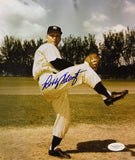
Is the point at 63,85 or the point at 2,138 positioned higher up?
the point at 63,85

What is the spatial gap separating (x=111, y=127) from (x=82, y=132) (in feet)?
2.39

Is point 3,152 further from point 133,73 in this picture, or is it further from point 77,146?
point 133,73

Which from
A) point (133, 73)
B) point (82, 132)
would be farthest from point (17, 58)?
point (82, 132)

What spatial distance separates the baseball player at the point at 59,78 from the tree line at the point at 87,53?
315 inches

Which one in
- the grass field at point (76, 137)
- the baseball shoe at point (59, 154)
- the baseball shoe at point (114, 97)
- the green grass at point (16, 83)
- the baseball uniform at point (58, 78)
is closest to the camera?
the baseball shoe at point (114, 97)

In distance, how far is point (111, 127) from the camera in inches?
188

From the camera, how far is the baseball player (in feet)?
8.63

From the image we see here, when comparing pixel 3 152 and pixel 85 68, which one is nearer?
pixel 85 68

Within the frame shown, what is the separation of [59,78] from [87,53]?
19426 millimetres

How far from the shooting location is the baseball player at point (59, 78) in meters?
2.63

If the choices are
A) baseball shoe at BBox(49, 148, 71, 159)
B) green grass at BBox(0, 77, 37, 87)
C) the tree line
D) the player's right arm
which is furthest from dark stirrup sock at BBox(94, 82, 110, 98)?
green grass at BBox(0, 77, 37, 87)

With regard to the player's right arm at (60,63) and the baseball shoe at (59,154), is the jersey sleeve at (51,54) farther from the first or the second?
the baseball shoe at (59,154)
